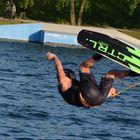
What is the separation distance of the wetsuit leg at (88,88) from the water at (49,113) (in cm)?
927

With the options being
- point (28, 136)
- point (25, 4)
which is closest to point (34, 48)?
point (25, 4)

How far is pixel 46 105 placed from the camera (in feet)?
104

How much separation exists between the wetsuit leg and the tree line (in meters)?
58.7

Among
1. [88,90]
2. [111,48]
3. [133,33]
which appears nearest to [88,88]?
[88,90]

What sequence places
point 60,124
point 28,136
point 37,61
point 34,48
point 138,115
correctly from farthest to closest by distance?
1. point 34,48
2. point 37,61
3. point 138,115
4. point 60,124
5. point 28,136

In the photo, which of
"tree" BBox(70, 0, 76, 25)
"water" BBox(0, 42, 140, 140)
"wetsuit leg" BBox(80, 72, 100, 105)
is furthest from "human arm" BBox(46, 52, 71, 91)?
"tree" BBox(70, 0, 76, 25)

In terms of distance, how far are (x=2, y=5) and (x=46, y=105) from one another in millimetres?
46182

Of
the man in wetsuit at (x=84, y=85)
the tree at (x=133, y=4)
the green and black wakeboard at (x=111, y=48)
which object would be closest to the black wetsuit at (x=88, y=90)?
the man in wetsuit at (x=84, y=85)

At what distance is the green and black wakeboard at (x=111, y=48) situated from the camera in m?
14.8

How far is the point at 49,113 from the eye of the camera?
2920 centimetres

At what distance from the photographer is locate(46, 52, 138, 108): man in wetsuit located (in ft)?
46.7

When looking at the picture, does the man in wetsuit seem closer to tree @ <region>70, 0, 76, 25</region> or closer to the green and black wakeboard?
the green and black wakeboard

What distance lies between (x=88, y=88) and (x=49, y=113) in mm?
15135

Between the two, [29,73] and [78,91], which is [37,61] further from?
[78,91]
